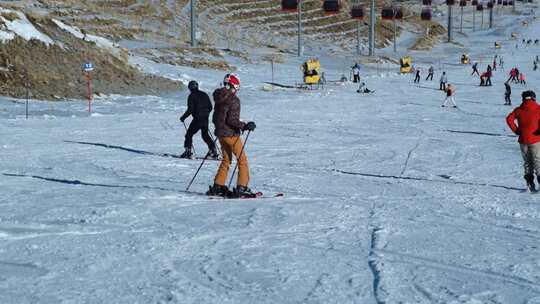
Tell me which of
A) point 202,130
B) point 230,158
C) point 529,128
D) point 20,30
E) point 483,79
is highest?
point 20,30

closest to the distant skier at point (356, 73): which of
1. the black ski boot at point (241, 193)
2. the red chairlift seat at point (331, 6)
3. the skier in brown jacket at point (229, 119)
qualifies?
the red chairlift seat at point (331, 6)

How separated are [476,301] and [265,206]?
3.81 m

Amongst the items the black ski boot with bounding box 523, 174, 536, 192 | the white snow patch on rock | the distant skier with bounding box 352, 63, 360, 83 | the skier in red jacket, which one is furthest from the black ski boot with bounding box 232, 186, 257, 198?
the distant skier with bounding box 352, 63, 360, 83

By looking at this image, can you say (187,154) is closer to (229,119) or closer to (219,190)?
(219,190)

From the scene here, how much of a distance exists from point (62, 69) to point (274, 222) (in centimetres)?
2305

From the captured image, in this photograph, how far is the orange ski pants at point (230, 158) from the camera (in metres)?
8.60

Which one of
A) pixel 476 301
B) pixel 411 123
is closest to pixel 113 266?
pixel 476 301

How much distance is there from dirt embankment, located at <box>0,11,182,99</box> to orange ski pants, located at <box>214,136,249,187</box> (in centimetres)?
1806

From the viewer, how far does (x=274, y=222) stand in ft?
25.1

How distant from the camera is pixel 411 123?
22031mm

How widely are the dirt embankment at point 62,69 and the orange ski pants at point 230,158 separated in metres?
18.1

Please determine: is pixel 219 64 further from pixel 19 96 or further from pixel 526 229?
pixel 526 229

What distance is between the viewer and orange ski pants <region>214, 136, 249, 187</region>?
28.2ft

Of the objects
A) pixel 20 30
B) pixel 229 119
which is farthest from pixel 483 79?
pixel 229 119
